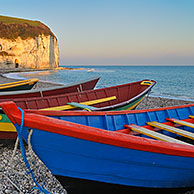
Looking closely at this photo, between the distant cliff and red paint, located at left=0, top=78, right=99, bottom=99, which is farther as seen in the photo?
the distant cliff

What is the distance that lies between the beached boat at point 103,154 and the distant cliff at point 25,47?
59.1 m

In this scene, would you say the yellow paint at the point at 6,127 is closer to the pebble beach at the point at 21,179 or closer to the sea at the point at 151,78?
the pebble beach at the point at 21,179

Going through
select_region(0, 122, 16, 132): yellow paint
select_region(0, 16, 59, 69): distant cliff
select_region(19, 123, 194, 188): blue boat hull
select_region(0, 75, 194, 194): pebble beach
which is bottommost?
select_region(0, 75, 194, 194): pebble beach

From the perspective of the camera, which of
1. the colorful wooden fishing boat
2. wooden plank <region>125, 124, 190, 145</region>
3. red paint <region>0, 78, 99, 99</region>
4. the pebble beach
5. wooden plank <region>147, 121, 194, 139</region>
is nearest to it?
wooden plank <region>125, 124, 190, 145</region>

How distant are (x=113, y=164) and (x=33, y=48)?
66.0 metres

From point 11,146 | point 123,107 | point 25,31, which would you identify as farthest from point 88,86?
point 25,31

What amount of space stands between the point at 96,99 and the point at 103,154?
5.03m

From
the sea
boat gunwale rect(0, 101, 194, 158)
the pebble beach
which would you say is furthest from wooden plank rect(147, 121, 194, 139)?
the sea

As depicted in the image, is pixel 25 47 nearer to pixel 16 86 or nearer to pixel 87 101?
pixel 16 86

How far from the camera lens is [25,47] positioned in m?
60.9

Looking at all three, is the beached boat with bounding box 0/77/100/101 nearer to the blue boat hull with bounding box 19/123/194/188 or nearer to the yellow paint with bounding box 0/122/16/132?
the yellow paint with bounding box 0/122/16/132

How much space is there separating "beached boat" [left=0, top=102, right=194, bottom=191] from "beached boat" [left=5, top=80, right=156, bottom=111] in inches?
107

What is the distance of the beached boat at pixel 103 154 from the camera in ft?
7.79

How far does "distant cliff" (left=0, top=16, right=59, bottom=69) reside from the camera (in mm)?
56312
